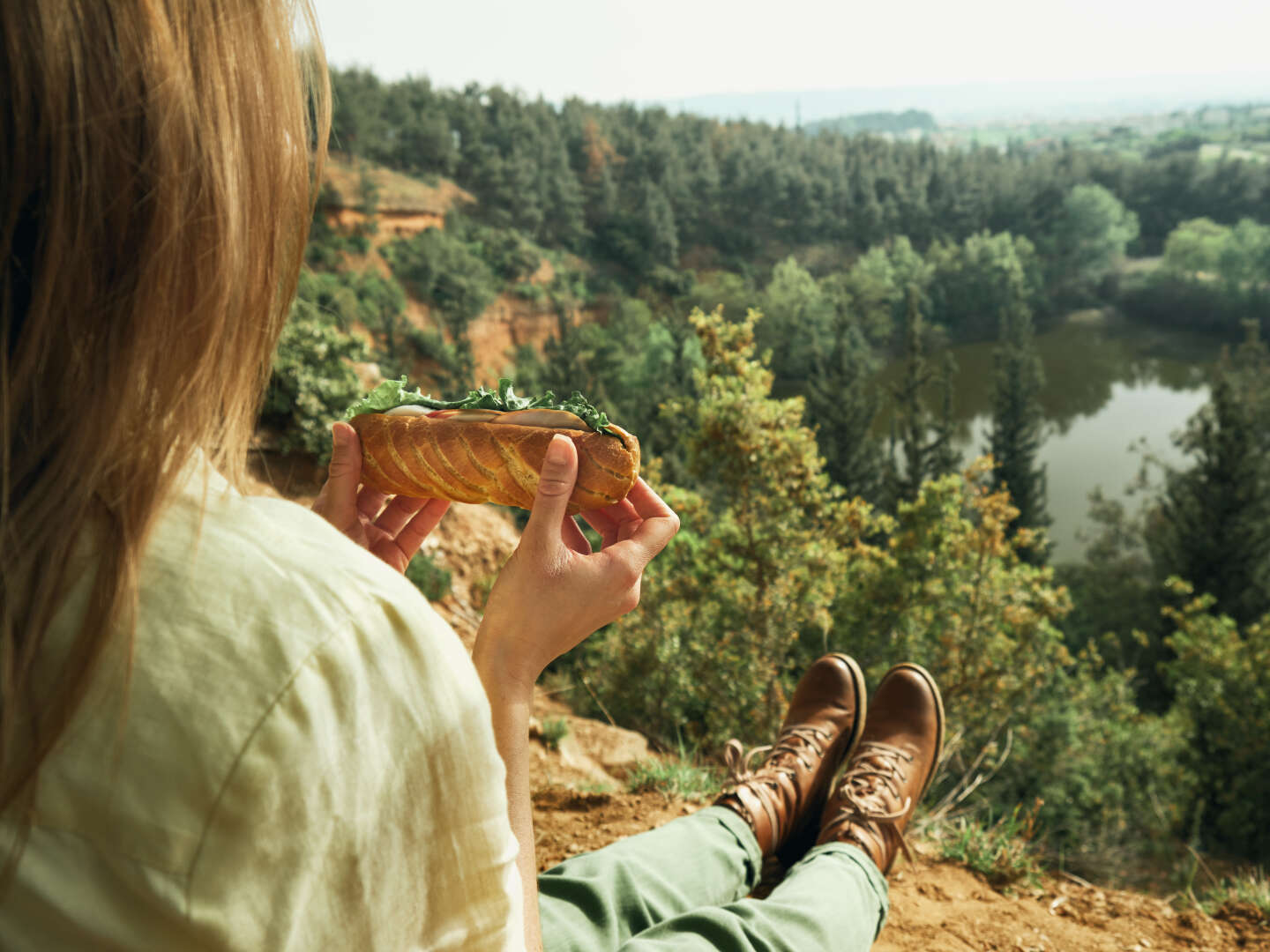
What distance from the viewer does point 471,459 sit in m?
1.56

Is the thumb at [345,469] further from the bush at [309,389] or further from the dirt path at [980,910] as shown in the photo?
the bush at [309,389]

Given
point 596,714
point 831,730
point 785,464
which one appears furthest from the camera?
point 785,464

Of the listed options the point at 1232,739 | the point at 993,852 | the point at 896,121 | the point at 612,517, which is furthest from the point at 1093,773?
the point at 896,121

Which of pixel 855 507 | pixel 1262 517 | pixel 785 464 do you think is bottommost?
pixel 1262 517

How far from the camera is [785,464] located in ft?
26.4

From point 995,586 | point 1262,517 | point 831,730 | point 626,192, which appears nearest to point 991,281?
point 626,192

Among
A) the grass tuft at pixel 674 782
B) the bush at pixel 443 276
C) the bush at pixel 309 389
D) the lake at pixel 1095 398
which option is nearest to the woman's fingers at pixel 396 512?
the grass tuft at pixel 674 782

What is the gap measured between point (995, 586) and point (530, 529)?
10.9 m

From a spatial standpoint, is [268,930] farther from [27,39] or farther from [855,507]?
[855,507]

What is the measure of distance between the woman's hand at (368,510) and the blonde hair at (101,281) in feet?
2.53

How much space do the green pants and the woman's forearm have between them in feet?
1.39

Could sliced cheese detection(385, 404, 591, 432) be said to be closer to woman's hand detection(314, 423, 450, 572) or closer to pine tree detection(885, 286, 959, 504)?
woman's hand detection(314, 423, 450, 572)

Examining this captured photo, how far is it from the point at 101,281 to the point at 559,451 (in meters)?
0.62

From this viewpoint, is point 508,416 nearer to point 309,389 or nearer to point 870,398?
point 309,389
